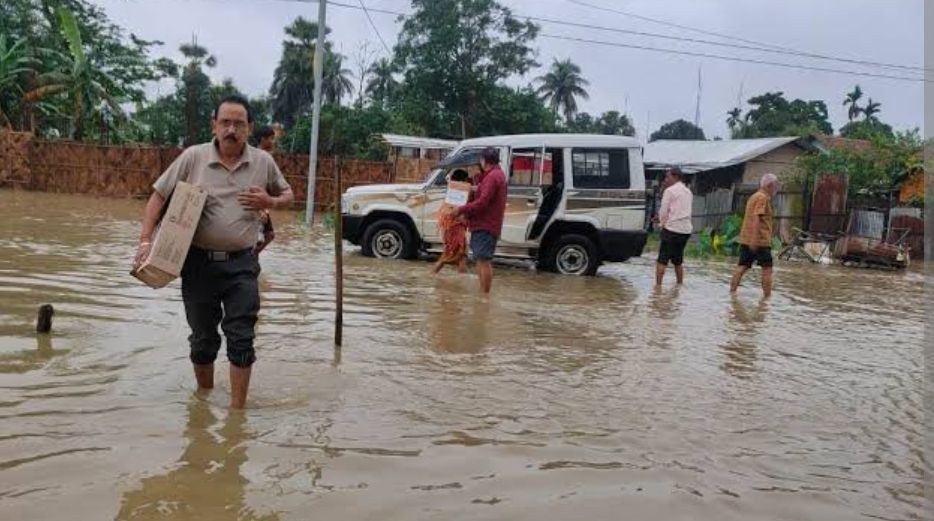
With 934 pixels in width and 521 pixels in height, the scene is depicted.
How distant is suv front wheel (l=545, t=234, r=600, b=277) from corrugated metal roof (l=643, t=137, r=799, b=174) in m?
16.7

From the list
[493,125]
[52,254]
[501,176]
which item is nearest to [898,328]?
[501,176]

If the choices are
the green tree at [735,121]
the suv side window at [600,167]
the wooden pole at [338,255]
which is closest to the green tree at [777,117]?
the green tree at [735,121]

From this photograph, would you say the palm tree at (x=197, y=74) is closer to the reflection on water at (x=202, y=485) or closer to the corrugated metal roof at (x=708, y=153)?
the corrugated metal roof at (x=708, y=153)

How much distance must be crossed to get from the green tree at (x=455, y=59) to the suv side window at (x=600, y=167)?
27.9m

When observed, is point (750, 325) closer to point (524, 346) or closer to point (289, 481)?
point (524, 346)

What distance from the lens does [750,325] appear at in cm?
841

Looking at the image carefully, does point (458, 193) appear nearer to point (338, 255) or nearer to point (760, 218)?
point (760, 218)

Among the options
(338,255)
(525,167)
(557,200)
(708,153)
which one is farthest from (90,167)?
(338,255)

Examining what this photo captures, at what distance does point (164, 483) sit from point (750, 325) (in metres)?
6.53

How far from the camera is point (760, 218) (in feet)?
34.0

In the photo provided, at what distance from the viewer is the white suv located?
454 inches

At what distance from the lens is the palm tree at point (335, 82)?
5017 cm

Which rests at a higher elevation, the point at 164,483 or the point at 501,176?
the point at 501,176

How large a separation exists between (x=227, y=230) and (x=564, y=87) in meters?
61.3
